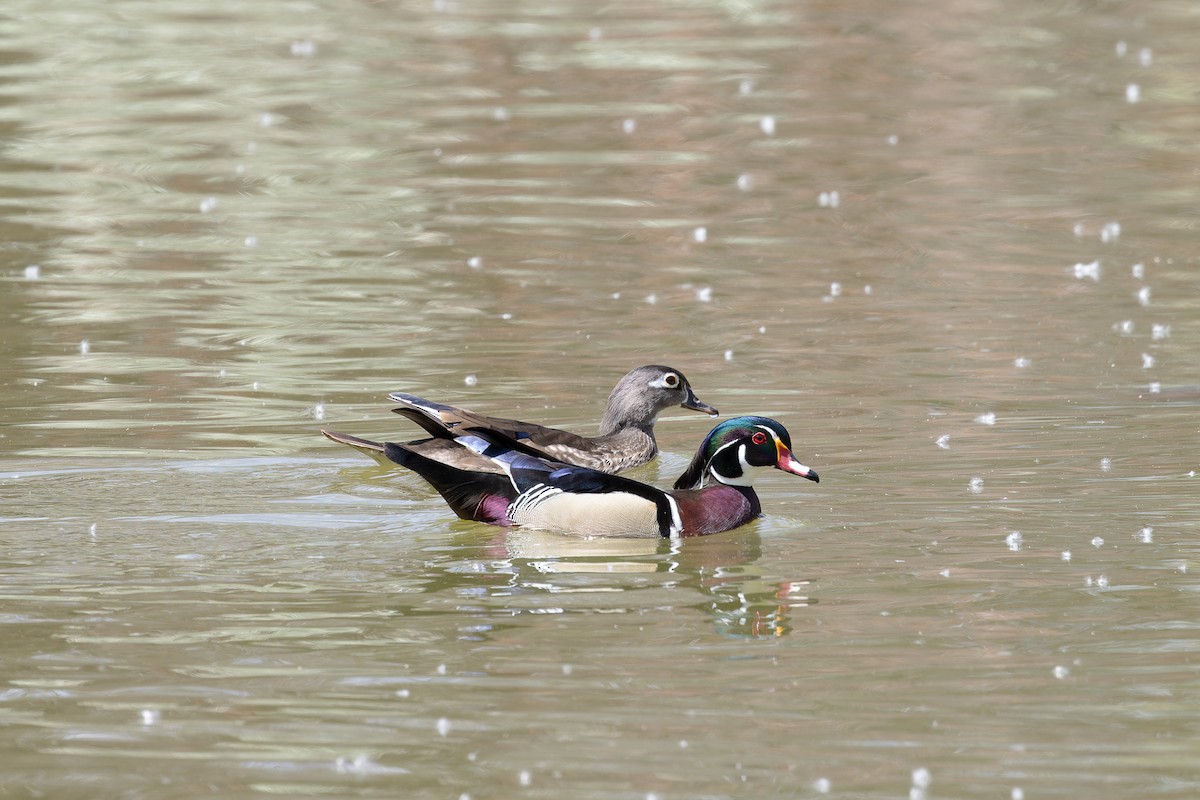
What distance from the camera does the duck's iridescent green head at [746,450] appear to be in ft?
36.7

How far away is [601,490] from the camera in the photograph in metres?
10.8

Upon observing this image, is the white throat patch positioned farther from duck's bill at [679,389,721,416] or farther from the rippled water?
duck's bill at [679,389,721,416]

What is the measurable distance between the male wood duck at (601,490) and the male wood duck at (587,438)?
0.16 m

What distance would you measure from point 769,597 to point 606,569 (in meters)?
0.93

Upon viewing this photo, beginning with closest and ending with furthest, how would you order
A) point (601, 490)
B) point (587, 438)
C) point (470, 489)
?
point (601, 490) < point (470, 489) < point (587, 438)

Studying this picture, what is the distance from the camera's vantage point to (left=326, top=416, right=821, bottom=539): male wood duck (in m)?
10.8

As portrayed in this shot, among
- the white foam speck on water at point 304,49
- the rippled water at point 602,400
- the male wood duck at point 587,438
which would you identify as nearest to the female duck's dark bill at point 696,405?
the male wood duck at point 587,438

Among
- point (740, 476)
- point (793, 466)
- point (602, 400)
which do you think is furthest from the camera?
point (602, 400)

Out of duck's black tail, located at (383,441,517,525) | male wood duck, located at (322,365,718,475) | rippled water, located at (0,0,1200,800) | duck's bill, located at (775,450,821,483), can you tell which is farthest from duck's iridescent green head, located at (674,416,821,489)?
duck's black tail, located at (383,441,517,525)

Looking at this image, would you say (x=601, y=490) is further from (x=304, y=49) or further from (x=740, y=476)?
(x=304, y=49)

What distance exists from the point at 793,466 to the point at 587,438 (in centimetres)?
190

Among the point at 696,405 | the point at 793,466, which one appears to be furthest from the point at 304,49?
the point at 793,466

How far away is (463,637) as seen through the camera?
8.82 meters


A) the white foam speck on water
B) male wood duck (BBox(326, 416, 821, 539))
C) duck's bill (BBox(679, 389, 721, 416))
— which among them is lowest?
male wood duck (BBox(326, 416, 821, 539))
